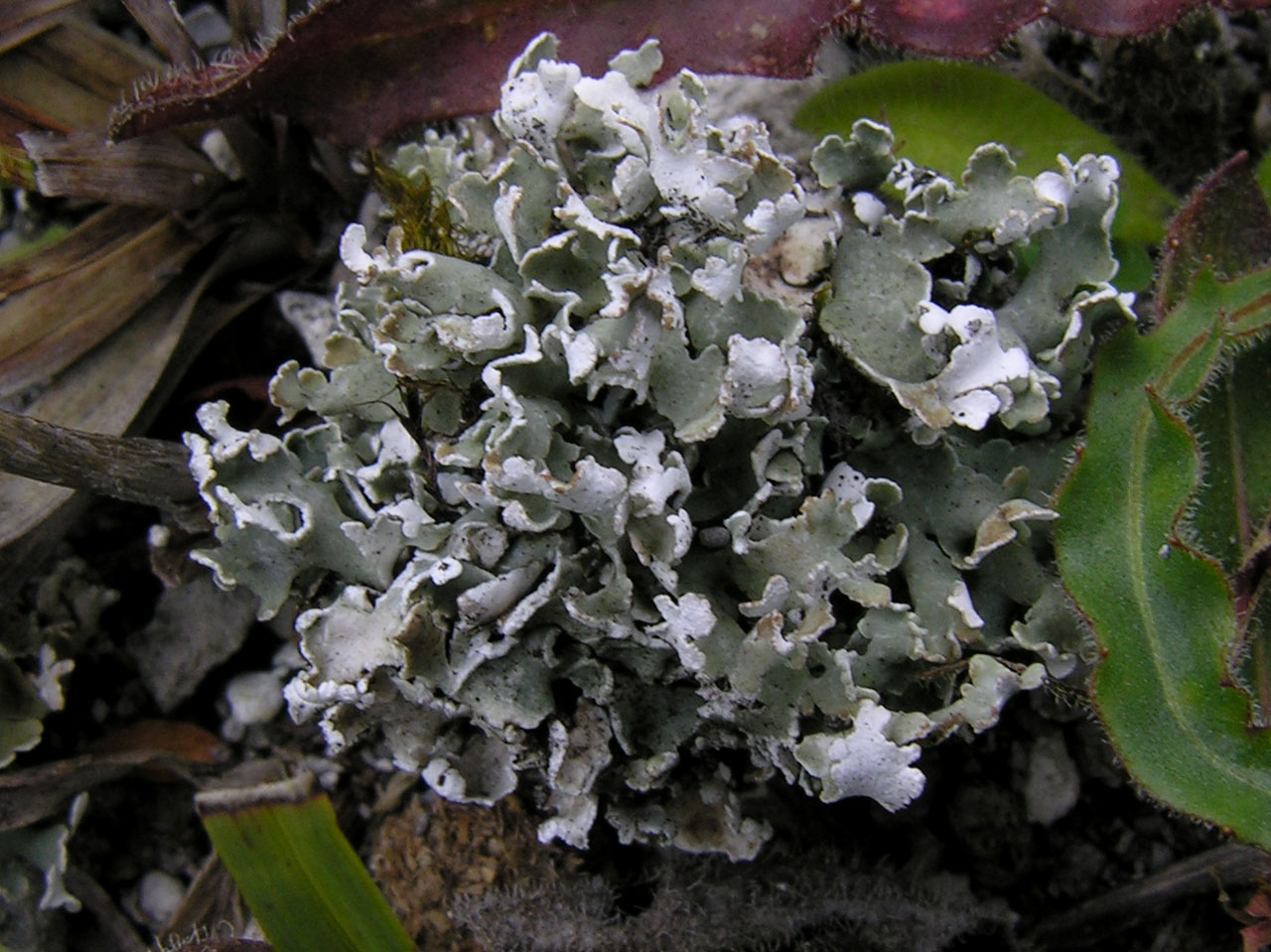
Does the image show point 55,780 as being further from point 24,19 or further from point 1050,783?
point 1050,783

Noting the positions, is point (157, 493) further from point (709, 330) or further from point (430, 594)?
point (709, 330)

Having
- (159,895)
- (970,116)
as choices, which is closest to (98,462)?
(159,895)

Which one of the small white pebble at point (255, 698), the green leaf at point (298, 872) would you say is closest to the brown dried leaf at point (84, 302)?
the small white pebble at point (255, 698)

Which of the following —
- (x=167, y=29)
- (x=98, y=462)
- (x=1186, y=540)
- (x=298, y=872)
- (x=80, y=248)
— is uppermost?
(x=167, y=29)

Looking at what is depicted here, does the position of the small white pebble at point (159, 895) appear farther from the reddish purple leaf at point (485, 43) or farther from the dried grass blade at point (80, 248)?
the reddish purple leaf at point (485, 43)

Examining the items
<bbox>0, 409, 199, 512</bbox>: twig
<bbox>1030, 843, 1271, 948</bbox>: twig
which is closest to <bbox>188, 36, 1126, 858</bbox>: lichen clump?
<bbox>0, 409, 199, 512</bbox>: twig

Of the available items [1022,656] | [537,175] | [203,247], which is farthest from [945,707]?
[203,247]

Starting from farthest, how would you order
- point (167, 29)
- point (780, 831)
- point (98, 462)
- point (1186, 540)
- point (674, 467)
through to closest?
point (167, 29) → point (780, 831) → point (98, 462) → point (1186, 540) → point (674, 467)
